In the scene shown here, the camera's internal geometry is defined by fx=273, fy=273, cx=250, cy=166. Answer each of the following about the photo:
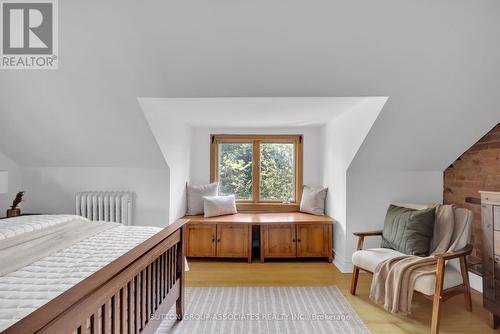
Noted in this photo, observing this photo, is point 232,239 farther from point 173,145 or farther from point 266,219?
point 173,145

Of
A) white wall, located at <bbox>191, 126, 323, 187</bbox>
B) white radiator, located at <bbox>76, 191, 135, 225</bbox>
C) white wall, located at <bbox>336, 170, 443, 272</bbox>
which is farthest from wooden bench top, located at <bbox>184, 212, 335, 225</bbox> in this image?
white radiator, located at <bbox>76, 191, 135, 225</bbox>

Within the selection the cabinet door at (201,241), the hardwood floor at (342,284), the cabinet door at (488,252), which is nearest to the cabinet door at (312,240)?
the hardwood floor at (342,284)

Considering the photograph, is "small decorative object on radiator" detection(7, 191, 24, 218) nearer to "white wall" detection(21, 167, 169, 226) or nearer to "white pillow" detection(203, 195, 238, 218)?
"white wall" detection(21, 167, 169, 226)

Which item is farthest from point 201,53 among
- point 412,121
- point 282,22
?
point 412,121

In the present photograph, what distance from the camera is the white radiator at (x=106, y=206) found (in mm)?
3326

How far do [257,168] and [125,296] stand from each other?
315 centimetres

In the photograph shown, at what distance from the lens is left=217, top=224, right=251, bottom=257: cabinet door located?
359cm

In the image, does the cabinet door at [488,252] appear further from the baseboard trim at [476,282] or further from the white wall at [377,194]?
the white wall at [377,194]

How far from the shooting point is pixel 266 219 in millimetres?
3689

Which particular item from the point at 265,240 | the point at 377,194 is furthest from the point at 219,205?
the point at 377,194

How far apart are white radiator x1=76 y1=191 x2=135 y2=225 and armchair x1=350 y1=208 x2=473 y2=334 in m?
2.65

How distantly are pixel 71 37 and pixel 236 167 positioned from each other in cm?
274

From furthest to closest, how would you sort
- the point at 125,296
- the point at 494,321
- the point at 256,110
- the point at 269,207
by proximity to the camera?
1. the point at 269,207
2. the point at 256,110
3. the point at 494,321
4. the point at 125,296

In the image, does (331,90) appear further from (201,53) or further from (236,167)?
(236,167)
